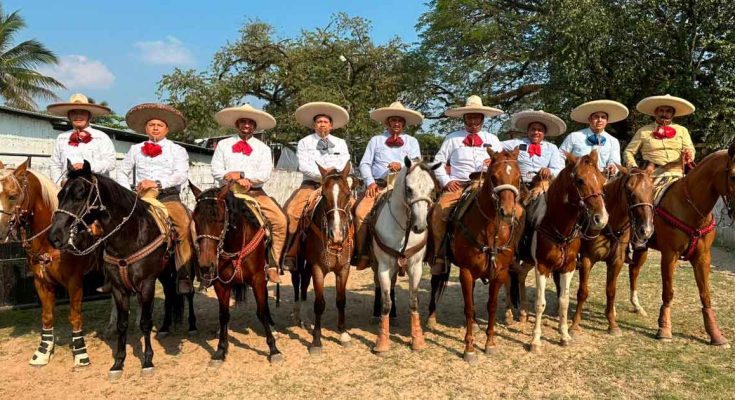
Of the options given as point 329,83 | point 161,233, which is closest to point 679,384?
point 161,233

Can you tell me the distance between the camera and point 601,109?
6.80 metres

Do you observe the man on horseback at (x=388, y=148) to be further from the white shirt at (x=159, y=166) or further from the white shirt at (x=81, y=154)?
the white shirt at (x=81, y=154)

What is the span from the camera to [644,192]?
5297mm

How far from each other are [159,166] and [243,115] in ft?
4.09

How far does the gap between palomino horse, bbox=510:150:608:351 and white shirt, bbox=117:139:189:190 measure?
4.51 m

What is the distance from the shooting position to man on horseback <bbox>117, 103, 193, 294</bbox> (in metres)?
5.79

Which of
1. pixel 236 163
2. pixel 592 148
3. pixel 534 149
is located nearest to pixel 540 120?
pixel 534 149

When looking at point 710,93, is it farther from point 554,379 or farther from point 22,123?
point 22,123

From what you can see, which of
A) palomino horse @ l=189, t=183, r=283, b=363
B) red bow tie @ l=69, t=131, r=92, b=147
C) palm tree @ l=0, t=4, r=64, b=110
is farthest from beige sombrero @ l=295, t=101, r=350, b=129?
palm tree @ l=0, t=4, r=64, b=110

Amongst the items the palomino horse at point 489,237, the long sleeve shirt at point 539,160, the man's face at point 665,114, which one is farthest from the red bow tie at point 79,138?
the man's face at point 665,114

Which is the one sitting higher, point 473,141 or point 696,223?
point 473,141

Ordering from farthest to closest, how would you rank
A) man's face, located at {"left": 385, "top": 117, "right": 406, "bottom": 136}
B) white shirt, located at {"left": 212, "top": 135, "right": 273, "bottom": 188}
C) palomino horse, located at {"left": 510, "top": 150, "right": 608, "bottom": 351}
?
man's face, located at {"left": 385, "top": 117, "right": 406, "bottom": 136} < white shirt, located at {"left": 212, "top": 135, "right": 273, "bottom": 188} < palomino horse, located at {"left": 510, "top": 150, "right": 608, "bottom": 351}

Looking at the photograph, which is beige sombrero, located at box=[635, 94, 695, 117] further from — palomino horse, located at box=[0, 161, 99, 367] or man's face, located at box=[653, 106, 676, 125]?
palomino horse, located at box=[0, 161, 99, 367]

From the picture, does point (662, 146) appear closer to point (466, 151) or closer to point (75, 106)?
point (466, 151)
